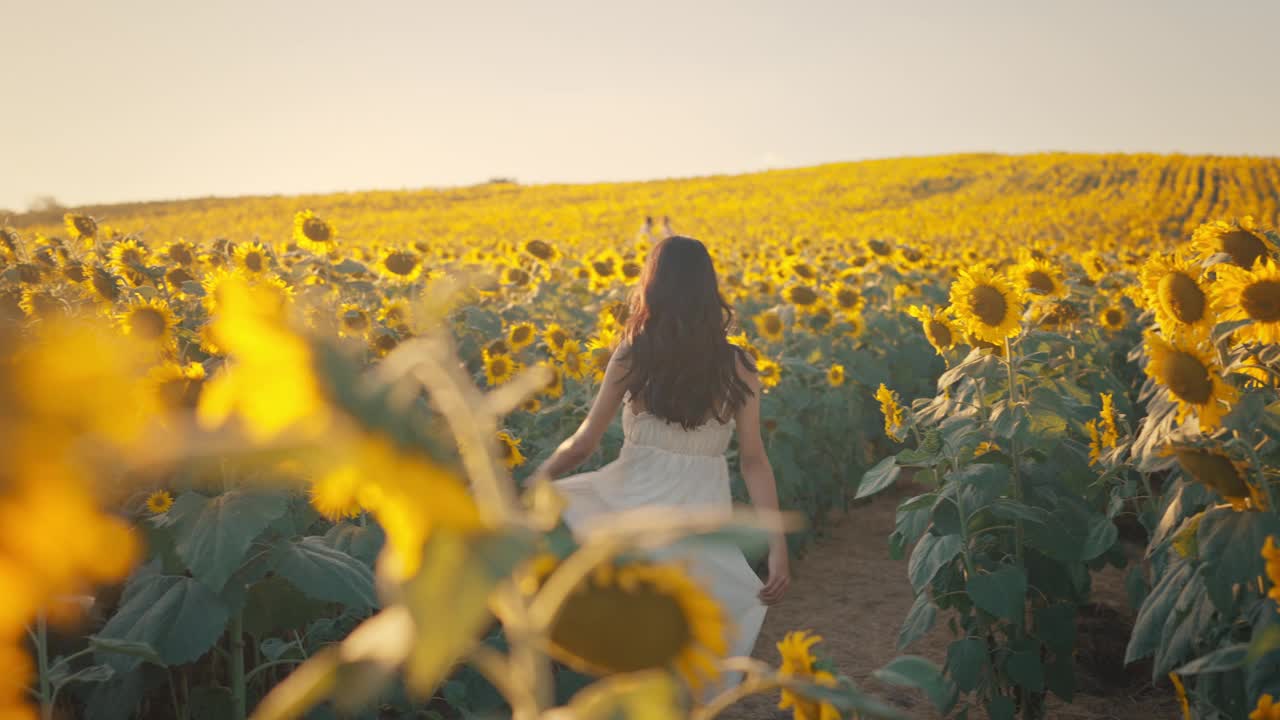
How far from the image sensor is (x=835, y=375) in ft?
18.7

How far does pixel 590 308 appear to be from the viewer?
6719 millimetres

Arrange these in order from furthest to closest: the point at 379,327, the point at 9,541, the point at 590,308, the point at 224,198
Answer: the point at 224,198 → the point at 590,308 → the point at 379,327 → the point at 9,541

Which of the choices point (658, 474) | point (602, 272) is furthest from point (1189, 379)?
point (602, 272)

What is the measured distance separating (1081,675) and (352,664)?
4038 mm

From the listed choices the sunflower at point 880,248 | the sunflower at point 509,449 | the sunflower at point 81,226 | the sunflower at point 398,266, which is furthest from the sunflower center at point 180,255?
the sunflower at point 880,248

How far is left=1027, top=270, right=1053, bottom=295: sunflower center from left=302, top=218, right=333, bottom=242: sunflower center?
3910 millimetres

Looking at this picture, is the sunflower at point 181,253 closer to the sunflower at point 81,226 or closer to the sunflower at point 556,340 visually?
the sunflower at point 81,226

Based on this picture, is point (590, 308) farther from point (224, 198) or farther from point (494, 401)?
point (224, 198)

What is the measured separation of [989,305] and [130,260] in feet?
13.6

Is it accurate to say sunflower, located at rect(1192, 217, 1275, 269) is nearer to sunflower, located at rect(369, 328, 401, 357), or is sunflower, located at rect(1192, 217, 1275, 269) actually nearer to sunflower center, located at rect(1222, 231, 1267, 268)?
sunflower center, located at rect(1222, 231, 1267, 268)

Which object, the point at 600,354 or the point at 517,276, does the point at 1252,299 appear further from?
the point at 517,276

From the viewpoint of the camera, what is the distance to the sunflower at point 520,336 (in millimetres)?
5223

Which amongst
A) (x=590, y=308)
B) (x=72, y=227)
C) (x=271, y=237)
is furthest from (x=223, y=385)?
(x=271, y=237)

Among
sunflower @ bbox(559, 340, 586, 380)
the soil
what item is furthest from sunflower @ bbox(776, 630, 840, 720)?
sunflower @ bbox(559, 340, 586, 380)
